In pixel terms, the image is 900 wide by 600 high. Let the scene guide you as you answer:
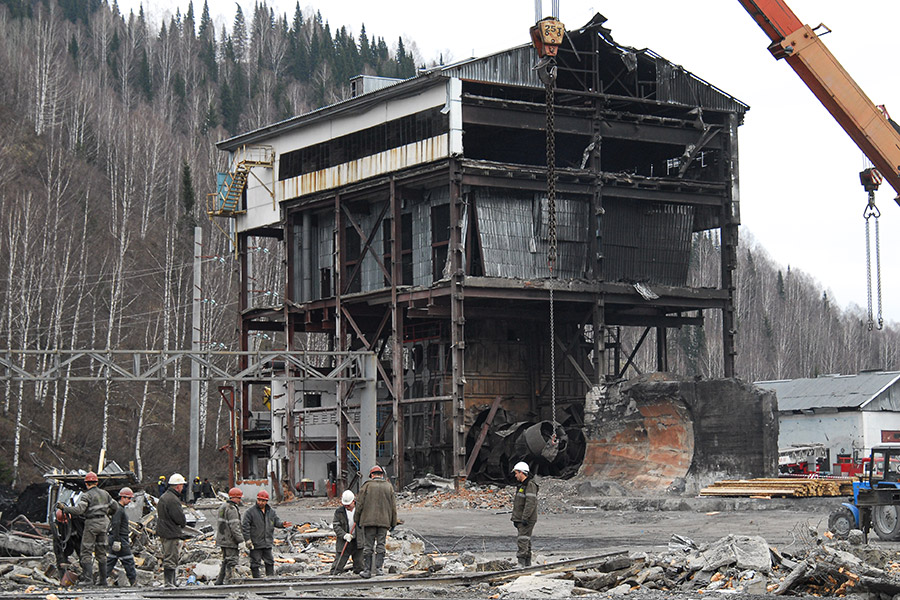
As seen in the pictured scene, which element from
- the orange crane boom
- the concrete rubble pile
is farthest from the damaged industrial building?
the concrete rubble pile

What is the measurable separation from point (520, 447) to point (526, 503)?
2091 cm

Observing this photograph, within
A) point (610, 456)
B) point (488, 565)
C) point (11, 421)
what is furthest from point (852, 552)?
point (11, 421)

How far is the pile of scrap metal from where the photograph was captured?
38312 mm

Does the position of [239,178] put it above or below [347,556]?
above

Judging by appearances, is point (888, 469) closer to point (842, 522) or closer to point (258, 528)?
point (842, 522)

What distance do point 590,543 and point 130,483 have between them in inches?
380

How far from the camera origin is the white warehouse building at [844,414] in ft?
208

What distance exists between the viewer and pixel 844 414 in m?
64.5

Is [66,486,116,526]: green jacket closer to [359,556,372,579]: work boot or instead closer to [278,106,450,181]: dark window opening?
[359,556,372,579]: work boot

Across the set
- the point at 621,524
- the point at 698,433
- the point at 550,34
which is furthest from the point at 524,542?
the point at 698,433

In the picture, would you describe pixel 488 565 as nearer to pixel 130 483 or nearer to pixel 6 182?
pixel 130 483

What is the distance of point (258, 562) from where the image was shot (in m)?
17.9

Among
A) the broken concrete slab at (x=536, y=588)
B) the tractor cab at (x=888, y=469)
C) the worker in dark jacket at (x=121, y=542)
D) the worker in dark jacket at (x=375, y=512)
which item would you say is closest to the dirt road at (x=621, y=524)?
the tractor cab at (x=888, y=469)

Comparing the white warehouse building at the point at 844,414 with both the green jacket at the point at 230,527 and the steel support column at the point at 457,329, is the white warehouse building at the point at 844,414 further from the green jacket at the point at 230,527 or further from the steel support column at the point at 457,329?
A: the green jacket at the point at 230,527
